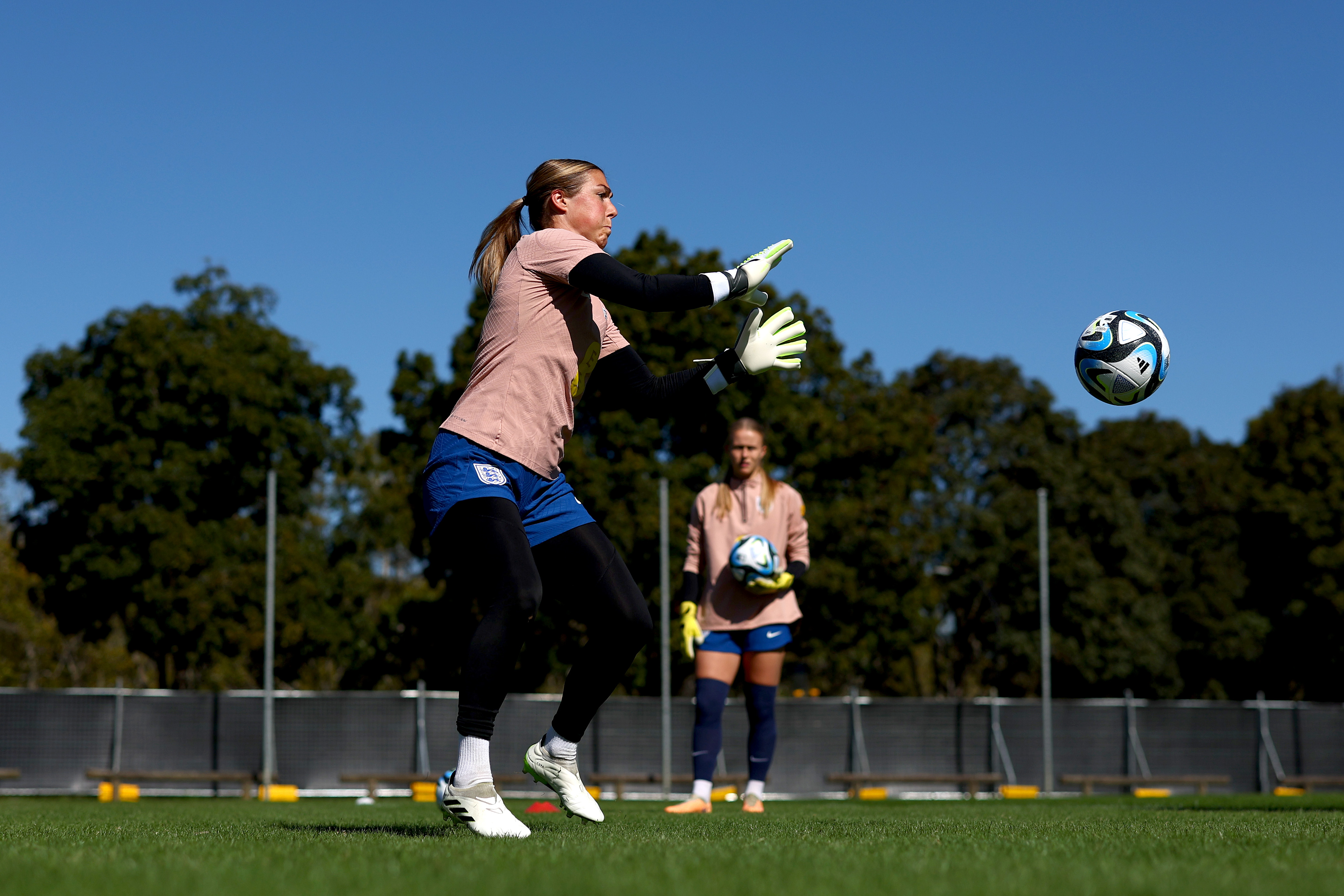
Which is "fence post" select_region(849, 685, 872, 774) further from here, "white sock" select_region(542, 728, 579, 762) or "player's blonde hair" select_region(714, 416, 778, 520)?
"white sock" select_region(542, 728, 579, 762)

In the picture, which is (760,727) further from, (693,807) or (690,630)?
(693,807)

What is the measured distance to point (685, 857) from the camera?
3.39m

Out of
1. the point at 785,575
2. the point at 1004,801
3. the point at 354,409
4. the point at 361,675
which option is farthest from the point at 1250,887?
the point at 354,409

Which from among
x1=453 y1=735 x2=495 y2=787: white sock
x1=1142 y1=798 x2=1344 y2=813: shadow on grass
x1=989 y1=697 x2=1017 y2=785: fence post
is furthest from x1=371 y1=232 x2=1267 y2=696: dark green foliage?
x1=453 y1=735 x2=495 y2=787: white sock

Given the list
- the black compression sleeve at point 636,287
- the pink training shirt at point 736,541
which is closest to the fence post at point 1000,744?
the pink training shirt at point 736,541

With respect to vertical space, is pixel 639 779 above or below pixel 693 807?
below

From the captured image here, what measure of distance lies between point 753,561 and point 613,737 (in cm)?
1478

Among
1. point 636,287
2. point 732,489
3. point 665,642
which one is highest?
point 636,287

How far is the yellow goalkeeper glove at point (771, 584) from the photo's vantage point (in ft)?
27.2

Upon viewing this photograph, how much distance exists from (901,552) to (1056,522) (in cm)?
1311

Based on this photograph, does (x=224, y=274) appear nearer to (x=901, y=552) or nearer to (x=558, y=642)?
(x=558, y=642)

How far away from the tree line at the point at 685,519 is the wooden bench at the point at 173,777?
853 cm

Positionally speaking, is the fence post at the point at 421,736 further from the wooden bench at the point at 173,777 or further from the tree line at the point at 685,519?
the tree line at the point at 685,519

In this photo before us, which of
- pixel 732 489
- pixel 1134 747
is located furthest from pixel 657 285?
pixel 1134 747
